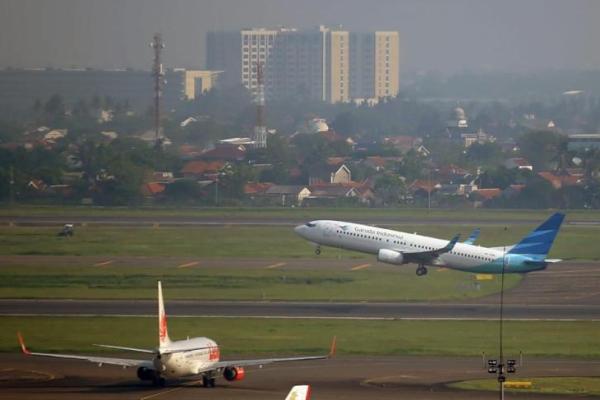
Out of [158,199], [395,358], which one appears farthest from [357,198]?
[395,358]

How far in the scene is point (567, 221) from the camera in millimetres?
127688

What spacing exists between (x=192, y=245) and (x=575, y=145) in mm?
86864

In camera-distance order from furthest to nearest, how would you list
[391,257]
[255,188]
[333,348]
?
[255,188], [391,257], [333,348]

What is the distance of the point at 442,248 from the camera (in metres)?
90.1

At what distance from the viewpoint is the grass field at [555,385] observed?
54250mm

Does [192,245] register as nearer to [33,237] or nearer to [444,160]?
[33,237]

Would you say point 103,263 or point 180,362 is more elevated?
point 180,362

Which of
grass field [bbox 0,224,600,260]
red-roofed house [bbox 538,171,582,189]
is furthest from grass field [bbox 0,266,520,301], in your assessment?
red-roofed house [bbox 538,171,582,189]

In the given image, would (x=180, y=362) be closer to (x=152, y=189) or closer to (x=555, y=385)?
(x=555, y=385)

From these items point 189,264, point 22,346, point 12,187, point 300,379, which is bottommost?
point 12,187

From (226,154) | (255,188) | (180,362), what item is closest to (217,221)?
(255,188)

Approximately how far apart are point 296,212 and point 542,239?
50.7m

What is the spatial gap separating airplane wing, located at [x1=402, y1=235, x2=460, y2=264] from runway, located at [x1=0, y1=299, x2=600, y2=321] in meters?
11.2

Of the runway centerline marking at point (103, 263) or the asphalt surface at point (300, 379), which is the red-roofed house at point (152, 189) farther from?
the asphalt surface at point (300, 379)
